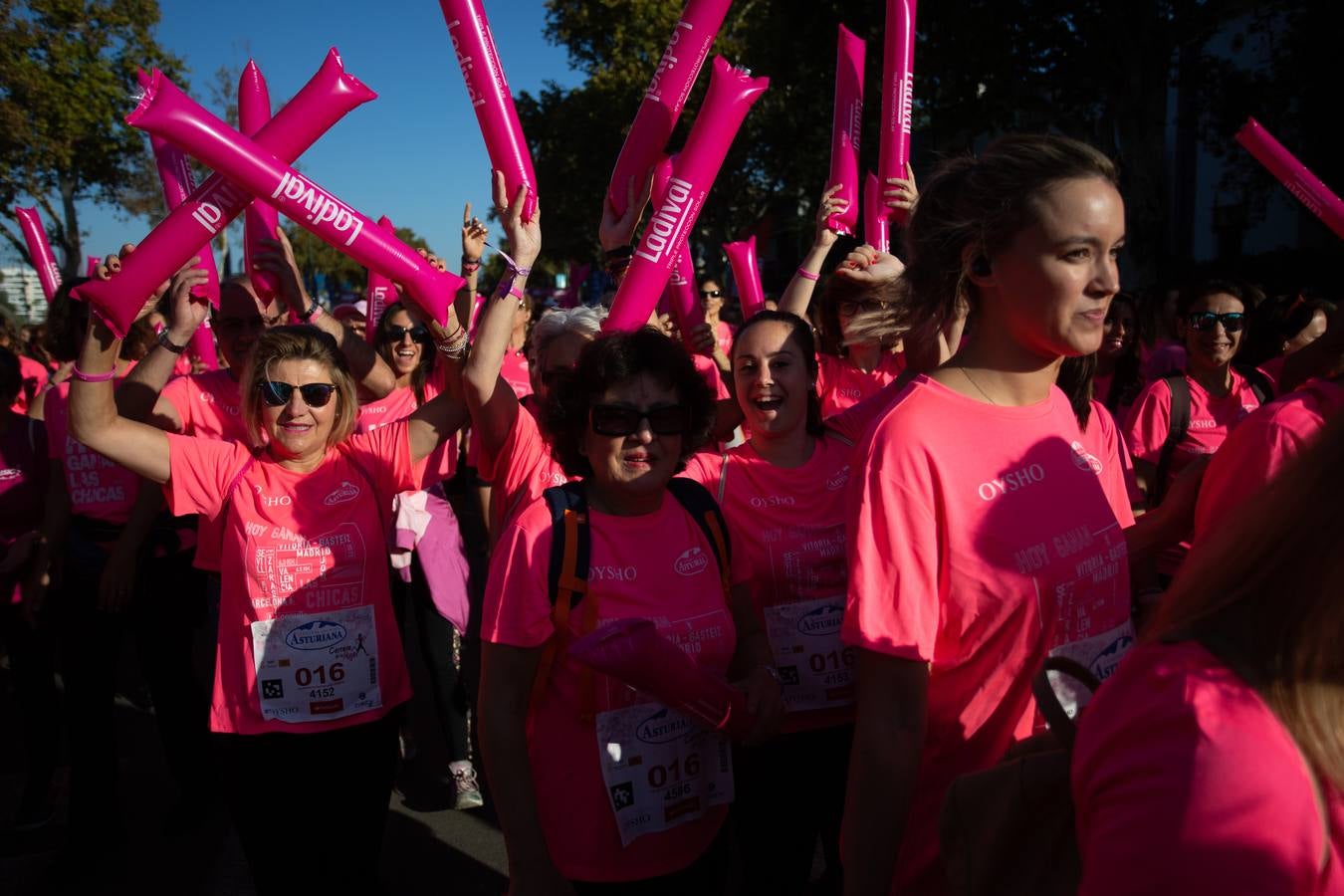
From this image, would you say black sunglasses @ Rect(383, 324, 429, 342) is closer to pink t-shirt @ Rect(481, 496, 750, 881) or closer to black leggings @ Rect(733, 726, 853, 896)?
pink t-shirt @ Rect(481, 496, 750, 881)

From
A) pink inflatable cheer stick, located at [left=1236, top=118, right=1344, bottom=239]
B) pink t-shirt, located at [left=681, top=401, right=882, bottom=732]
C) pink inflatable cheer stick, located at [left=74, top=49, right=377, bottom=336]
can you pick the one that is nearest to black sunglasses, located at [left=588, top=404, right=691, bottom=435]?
pink t-shirt, located at [left=681, top=401, right=882, bottom=732]

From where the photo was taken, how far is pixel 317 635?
2.69 m

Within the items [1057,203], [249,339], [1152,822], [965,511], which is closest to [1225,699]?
[1152,822]

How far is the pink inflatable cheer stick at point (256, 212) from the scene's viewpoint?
3.48m

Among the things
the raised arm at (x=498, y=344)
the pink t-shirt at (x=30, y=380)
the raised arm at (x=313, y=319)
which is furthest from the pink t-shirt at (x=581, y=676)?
the pink t-shirt at (x=30, y=380)

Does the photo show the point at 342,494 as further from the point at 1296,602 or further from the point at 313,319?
the point at 1296,602

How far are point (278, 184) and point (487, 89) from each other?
84cm

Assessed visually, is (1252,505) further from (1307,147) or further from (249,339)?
(1307,147)

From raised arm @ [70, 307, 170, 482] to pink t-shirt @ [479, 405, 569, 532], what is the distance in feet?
3.07

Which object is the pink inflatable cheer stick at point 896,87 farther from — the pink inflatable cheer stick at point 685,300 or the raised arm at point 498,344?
the raised arm at point 498,344

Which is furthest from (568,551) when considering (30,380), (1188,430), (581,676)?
(30,380)

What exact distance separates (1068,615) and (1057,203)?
0.70 meters

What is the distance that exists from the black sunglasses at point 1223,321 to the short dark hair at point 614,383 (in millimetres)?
2910

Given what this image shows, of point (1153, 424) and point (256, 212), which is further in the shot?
point (1153, 424)
